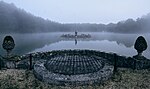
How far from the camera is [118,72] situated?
55.0ft

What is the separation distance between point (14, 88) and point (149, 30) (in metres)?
44.3

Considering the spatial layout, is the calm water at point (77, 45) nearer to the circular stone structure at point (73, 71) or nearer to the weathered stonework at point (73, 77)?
the circular stone structure at point (73, 71)

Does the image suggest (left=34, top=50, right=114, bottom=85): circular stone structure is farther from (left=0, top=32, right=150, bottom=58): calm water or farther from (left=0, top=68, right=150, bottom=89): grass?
(left=0, top=32, right=150, bottom=58): calm water

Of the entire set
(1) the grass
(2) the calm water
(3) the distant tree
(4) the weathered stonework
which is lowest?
(1) the grass

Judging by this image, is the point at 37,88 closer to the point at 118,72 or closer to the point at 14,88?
the point at 14,88

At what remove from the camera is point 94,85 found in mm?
14031

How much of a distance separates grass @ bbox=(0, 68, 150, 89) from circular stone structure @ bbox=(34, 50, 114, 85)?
1.27 feet

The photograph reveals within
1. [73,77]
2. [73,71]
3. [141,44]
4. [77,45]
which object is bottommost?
[73,77]

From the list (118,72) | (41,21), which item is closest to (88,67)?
(118,72)

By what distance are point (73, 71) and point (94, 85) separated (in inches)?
73.4

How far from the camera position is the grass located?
45.3 ft

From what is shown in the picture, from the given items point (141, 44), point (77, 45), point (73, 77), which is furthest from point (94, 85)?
point (77, 45)

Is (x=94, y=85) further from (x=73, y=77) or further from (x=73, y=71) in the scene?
(x=73, y=71)

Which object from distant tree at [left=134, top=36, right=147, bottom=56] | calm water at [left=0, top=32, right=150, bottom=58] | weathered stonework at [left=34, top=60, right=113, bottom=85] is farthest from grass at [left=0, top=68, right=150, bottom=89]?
calm water at [left=0, top=32, right=150, bottom=58]
